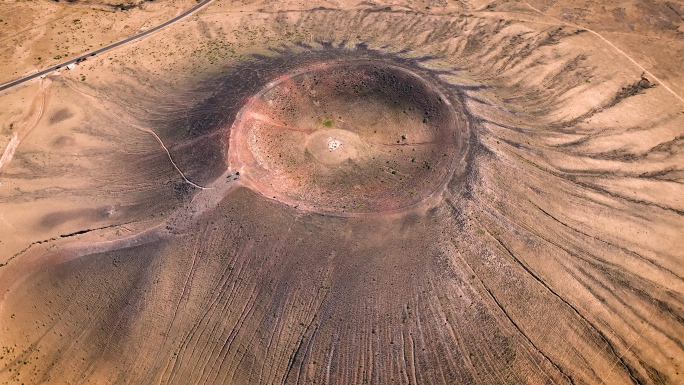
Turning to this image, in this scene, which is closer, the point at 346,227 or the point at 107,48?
the point at 346,227

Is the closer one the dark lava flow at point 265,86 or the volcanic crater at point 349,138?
the volcanic crater at point 349,138

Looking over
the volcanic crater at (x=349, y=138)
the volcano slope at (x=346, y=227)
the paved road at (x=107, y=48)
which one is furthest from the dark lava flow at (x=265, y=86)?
the paved road at (x=107, y=48)

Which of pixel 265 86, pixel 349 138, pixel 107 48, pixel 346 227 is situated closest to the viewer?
pixel 346 227

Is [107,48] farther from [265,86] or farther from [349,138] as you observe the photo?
[349,138]

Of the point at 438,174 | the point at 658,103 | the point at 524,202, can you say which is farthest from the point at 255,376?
the point at 658,103

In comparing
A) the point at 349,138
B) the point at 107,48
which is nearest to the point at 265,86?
the point at 349,138

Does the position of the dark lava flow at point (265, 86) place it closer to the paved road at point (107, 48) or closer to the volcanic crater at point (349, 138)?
the volcanic crater at point (349, 138)
